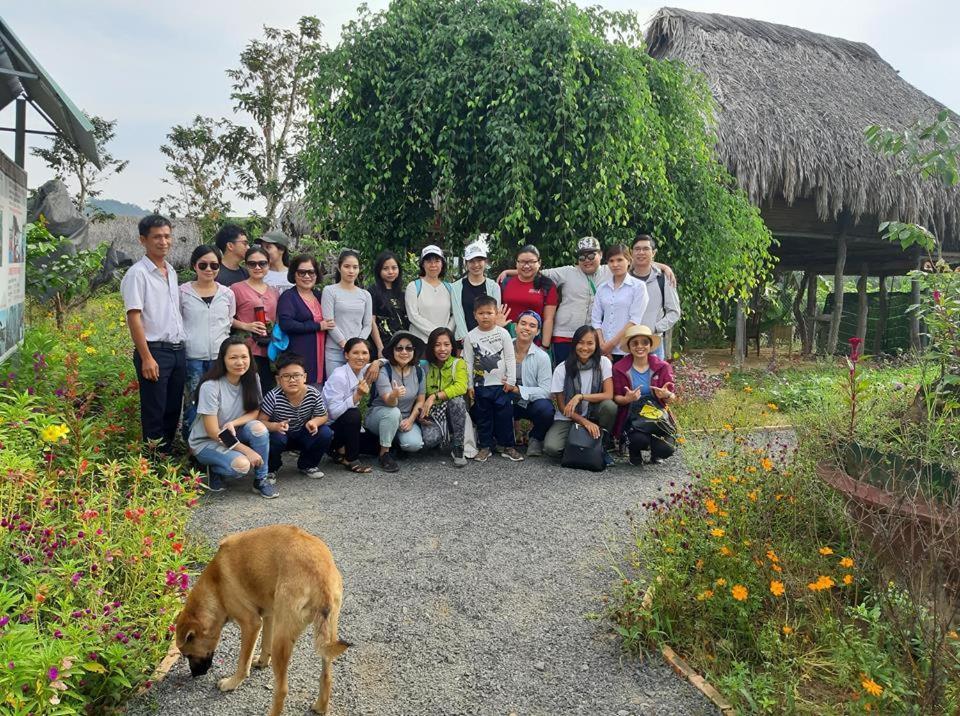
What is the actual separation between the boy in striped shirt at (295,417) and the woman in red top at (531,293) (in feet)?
5.97

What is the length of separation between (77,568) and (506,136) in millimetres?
5430

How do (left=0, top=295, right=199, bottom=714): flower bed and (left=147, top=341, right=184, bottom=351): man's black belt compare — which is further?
(left=147, top=341, right=184, bottom=351): man's black belt

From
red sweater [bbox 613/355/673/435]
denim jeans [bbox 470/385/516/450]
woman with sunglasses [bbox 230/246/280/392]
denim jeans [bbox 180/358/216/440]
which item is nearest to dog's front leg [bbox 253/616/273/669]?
denim jeans [bbox 180/358/216/440]

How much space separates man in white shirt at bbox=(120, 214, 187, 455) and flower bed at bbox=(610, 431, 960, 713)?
312 centimetres

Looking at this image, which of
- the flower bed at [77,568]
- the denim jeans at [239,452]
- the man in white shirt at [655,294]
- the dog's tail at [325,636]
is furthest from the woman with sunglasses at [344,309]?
the dog's tail at [325,636]

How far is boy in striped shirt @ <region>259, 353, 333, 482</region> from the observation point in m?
4.87

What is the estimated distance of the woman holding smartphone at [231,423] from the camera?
4.57m

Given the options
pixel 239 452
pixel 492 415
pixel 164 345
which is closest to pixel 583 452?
pixel 492 415

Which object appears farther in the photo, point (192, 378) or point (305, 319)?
point (305, 319)

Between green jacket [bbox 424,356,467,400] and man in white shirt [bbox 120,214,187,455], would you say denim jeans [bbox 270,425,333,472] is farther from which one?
green jacket [bbox 424,356,467,400]

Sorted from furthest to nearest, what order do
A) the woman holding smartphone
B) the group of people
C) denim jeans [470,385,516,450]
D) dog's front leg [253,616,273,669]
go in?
denim jeans [470,385,516,450]
the group of people
the woman holding smartphone
dog's front leg [253,616,273,669]

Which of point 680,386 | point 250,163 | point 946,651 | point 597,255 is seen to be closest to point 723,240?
point 680,386

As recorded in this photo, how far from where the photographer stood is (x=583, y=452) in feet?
17.5

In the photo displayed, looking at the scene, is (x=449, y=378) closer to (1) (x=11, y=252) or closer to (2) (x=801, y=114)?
(1) (x=11, y=252)
